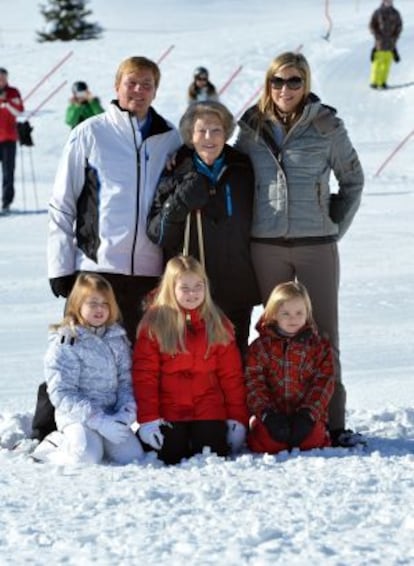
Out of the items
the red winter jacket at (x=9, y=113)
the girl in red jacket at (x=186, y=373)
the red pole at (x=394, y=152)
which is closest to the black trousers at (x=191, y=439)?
the girl in red jacket at (x=186, y=373)

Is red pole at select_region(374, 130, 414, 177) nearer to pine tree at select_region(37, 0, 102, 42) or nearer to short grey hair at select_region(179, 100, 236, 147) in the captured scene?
short grey hair at select_region(179, 100, 236, 147)

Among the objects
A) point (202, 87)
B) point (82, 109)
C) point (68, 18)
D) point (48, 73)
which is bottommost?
point (82, 109)

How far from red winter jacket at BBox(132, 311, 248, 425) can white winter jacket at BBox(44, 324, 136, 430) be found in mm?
77

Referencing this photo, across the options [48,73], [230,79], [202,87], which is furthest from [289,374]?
[48,73]

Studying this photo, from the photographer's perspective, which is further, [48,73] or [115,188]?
[48,73]

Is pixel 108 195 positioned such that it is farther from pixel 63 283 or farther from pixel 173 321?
pixel 173 321

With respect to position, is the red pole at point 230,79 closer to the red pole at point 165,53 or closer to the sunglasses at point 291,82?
the red pole at point 165,53

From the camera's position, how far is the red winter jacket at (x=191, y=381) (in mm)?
5488

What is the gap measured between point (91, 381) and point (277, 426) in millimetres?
859

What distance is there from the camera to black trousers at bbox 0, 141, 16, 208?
1441 centimetres

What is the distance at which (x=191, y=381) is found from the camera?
18.2 ft

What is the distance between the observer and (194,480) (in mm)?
4863

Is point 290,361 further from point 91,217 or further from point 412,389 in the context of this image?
point 412,389

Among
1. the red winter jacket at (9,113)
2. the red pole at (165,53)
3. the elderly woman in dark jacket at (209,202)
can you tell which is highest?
the red pole at (165,53)
